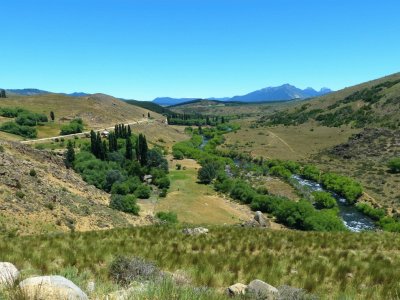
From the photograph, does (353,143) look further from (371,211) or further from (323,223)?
(323,223)

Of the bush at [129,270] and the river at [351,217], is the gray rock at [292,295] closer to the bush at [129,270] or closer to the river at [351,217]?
the bush at [129,270]

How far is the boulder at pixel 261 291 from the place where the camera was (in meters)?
9.17

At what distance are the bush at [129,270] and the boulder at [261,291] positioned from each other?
2.76 meters

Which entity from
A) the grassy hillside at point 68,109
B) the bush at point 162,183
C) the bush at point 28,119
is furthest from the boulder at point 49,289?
the grassy hillside at point 68,109

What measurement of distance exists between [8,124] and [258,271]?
401ft

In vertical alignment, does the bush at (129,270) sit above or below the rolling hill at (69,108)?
below

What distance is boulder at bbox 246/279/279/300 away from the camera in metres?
9.17

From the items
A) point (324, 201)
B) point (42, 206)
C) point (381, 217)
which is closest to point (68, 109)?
point (324, 201)

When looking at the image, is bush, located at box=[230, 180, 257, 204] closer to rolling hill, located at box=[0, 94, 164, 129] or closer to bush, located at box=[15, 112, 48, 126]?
bush, located at box=[15, 112, 48, 126]

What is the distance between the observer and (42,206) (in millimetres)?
36406

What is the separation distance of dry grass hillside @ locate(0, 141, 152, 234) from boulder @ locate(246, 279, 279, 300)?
24188mm

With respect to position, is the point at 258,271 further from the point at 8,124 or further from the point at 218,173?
the point at 8,124

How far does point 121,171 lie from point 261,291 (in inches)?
2849

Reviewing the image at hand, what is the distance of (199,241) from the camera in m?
19.2
